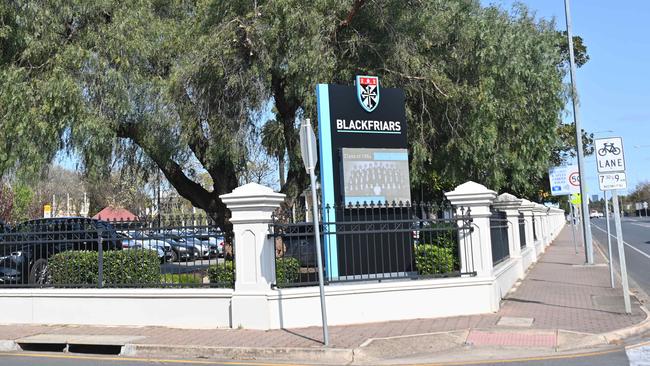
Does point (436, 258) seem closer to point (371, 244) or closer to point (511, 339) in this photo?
point (371, 244)

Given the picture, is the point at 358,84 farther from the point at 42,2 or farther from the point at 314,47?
the point at 42,2

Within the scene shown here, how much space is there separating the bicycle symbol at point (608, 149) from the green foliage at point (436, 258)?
10.3 ft

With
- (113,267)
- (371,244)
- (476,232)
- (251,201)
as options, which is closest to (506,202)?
(476,232)

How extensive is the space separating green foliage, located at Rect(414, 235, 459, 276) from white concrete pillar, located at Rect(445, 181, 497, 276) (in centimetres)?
38

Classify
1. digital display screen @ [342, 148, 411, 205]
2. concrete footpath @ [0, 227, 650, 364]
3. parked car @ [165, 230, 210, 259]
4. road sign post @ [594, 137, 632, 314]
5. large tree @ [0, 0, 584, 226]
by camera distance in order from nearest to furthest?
concrete footpath @ [0, 227, 650, 364] < parked car @ [165, 230, 210, 259] < road sign post @ [594, 137, 632, 314] < digital display screen @ [342, 148, 411, 205] < large tree @ [0, 0, 584, 226]

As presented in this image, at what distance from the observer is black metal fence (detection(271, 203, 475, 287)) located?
10.2 metres

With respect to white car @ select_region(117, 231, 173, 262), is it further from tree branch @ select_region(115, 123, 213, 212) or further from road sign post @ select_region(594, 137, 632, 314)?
road sign post @ select_region(594, 137, 632, 314)

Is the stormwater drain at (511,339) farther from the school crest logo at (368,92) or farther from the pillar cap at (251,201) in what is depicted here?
the school crest logo at (368,92)

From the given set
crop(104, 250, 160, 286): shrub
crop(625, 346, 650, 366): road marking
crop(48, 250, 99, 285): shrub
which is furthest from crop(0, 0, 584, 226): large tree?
crop(625, 346, 650, 366): road marking

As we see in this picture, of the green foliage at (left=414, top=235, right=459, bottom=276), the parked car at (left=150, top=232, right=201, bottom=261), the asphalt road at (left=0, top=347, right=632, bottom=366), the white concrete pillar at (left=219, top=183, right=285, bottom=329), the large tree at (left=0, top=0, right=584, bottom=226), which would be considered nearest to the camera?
the asphalt road at (left=0, top=347, right=632, bottom=366)

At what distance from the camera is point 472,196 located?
35.6ft

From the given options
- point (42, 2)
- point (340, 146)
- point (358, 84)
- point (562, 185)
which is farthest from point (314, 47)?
point (562, 185)

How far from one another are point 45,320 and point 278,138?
6283mm

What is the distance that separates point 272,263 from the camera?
979cm
